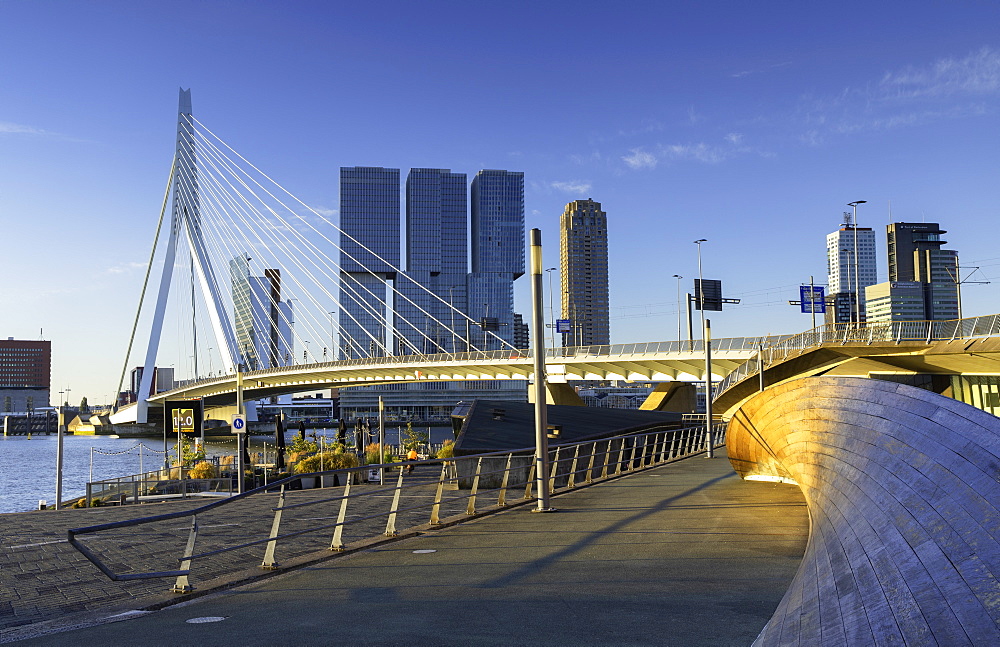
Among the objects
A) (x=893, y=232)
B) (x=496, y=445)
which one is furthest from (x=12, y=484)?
(x=893, y=232)

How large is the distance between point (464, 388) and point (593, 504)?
166615mm

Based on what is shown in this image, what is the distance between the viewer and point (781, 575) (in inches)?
310

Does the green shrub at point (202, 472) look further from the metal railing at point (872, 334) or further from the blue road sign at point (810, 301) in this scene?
the blue road sign at point (810, 301)

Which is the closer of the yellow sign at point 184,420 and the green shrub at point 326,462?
the green shrub at point 326,462

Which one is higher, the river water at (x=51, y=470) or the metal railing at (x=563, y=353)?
the metal railing at (x=563, y=353)

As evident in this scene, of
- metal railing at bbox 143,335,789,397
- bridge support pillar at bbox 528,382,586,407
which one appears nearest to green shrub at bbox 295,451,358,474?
metal railing at bbox 143,335,789,397

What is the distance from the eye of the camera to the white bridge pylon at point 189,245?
5916cm

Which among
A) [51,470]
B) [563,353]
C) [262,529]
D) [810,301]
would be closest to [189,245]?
[51,470]

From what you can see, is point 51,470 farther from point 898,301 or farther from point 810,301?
point 898,301

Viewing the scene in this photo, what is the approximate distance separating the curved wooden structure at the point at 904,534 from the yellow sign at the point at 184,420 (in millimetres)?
37470

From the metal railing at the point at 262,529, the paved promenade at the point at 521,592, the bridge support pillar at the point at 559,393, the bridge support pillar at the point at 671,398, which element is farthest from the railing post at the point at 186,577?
the bridge support pillar at the point at 671,398

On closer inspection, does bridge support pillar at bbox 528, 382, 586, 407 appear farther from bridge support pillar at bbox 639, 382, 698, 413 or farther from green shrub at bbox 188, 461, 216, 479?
green shrub at bbox 188, 461, 216, 479

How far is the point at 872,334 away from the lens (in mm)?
45125

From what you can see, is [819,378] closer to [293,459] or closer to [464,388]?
[293,459]
